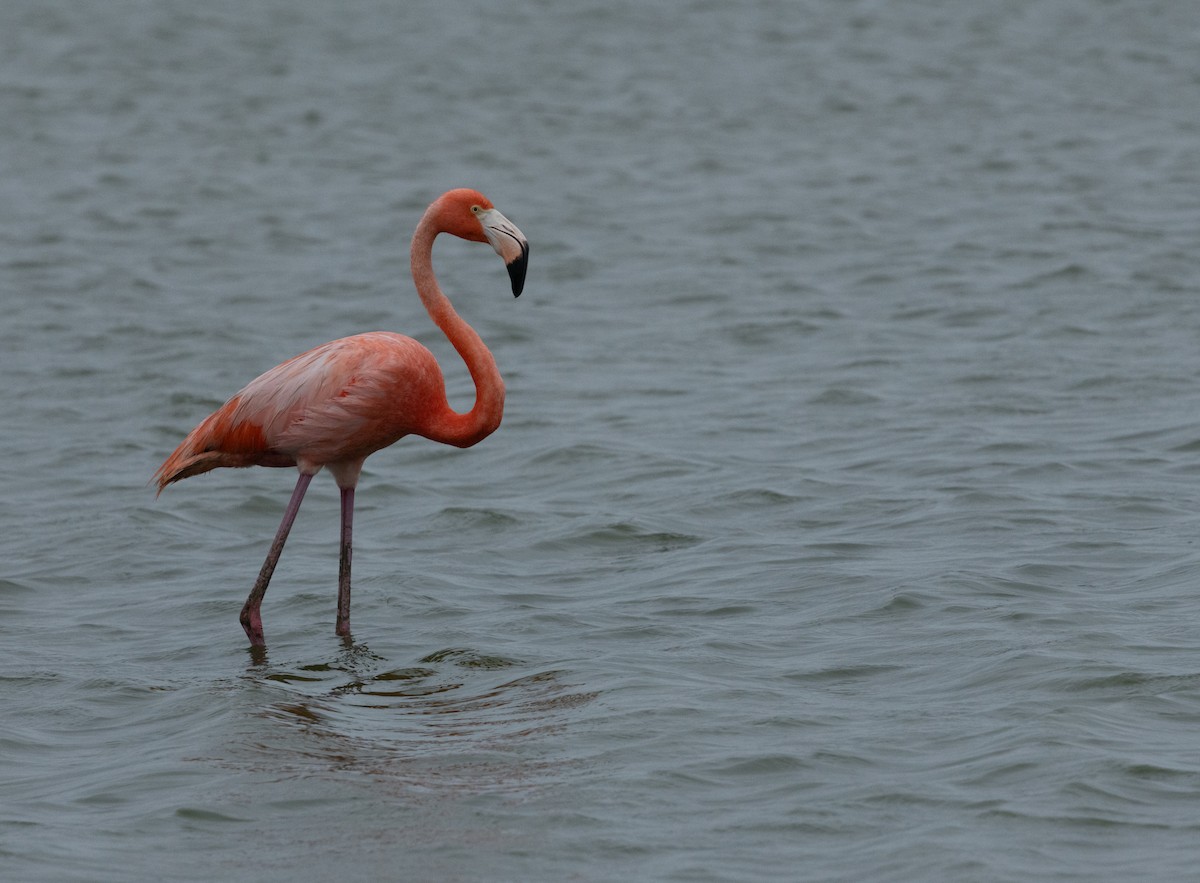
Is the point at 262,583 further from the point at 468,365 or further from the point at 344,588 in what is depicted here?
the point at 468,365

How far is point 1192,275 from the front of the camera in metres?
16.1

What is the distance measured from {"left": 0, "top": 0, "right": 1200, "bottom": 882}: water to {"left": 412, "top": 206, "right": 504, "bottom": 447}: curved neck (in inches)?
38.3

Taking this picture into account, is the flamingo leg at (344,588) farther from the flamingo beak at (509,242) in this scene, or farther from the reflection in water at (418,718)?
the flamingo beak at (509,242)

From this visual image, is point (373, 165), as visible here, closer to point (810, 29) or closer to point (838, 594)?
point (810, 29)

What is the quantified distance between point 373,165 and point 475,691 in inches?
586

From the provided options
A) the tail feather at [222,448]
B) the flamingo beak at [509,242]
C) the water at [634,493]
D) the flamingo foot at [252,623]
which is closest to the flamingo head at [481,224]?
the flamingo beak at [509,242]

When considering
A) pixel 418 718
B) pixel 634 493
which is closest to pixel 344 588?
pixel 418 718

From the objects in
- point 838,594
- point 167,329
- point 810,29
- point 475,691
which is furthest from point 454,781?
point 810,29

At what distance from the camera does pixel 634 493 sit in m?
11.0

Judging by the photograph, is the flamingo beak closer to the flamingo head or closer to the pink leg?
the flamingo head

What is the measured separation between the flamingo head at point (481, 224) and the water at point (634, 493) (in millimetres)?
1755

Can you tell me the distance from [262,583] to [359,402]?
3.25 feet

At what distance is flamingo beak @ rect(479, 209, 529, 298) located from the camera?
827 cm

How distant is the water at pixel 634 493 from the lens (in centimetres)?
642
